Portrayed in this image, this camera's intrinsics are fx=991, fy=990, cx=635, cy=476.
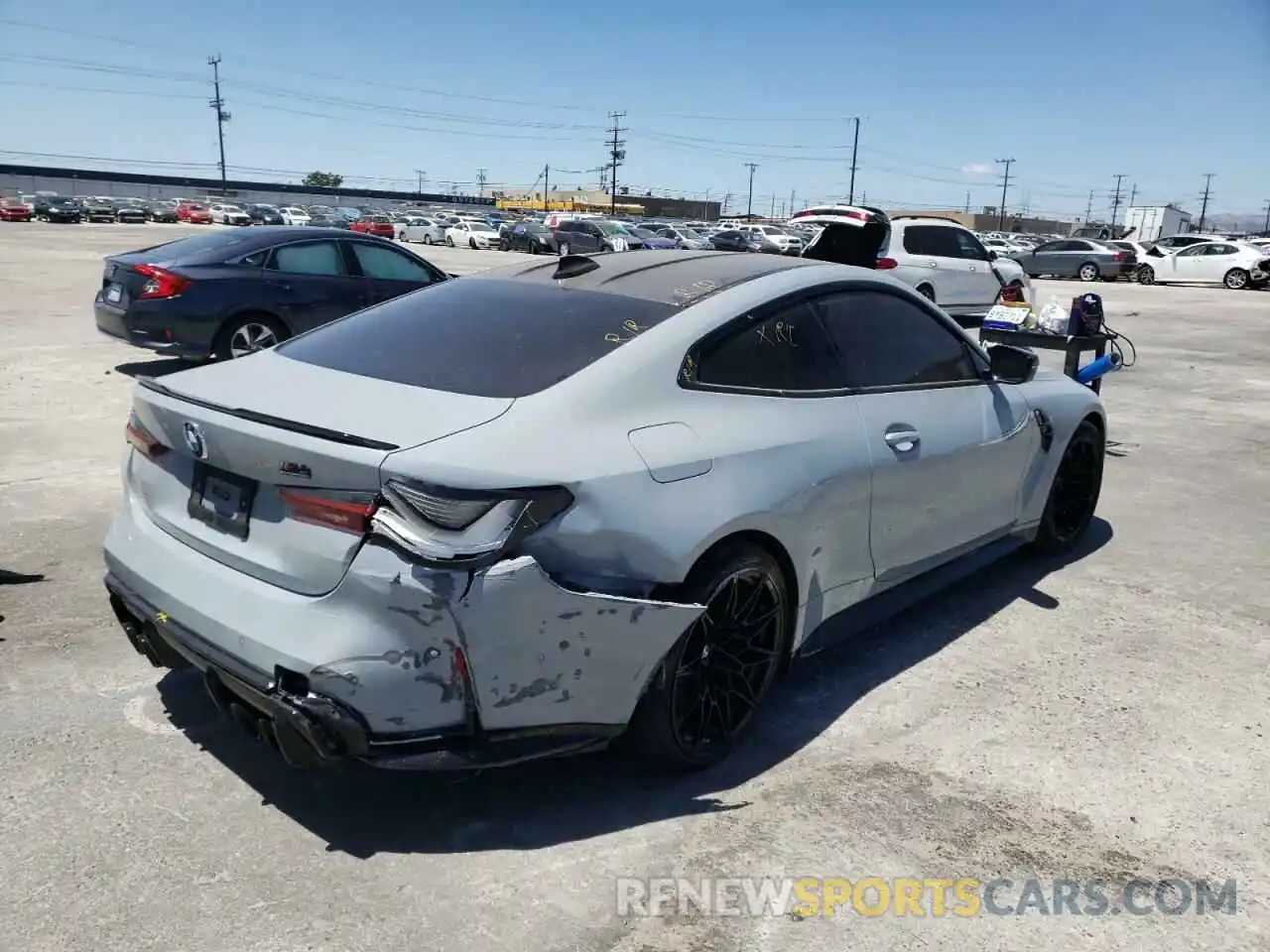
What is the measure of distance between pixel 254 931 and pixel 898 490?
8.21ft

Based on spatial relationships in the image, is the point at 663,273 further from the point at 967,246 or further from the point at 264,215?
the point at 264,215

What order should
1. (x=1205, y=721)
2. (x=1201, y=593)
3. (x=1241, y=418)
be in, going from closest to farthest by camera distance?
(x=1205, y=721), (x=1201, y=593), (x=1241, y=418)

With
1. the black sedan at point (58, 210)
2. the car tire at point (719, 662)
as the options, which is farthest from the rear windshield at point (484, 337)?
the black sedan at point (58, 210)

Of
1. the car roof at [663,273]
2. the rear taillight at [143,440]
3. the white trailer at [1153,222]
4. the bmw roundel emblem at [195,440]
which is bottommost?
the rear taillight at [143,440]

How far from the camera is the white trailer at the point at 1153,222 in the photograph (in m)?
63.8

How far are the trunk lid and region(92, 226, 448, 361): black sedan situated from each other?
5.54 metres

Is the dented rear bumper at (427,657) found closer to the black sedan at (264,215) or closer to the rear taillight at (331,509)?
the rear taillight at (331,509)

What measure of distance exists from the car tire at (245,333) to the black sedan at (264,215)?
2161 inches

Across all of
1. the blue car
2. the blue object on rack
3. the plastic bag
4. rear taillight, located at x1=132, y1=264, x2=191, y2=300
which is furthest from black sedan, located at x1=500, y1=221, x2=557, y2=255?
the blue object on rack

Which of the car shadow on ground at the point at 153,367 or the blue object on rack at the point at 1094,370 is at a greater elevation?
the blue object on rack at the point at 1094,370

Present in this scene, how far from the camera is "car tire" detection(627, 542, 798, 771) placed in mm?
2873

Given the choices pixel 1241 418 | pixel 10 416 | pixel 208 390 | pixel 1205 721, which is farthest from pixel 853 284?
pixel 1241 418

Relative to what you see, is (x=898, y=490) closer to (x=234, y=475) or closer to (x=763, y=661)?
(x=763, y=661)

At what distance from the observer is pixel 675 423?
2.93 metres
